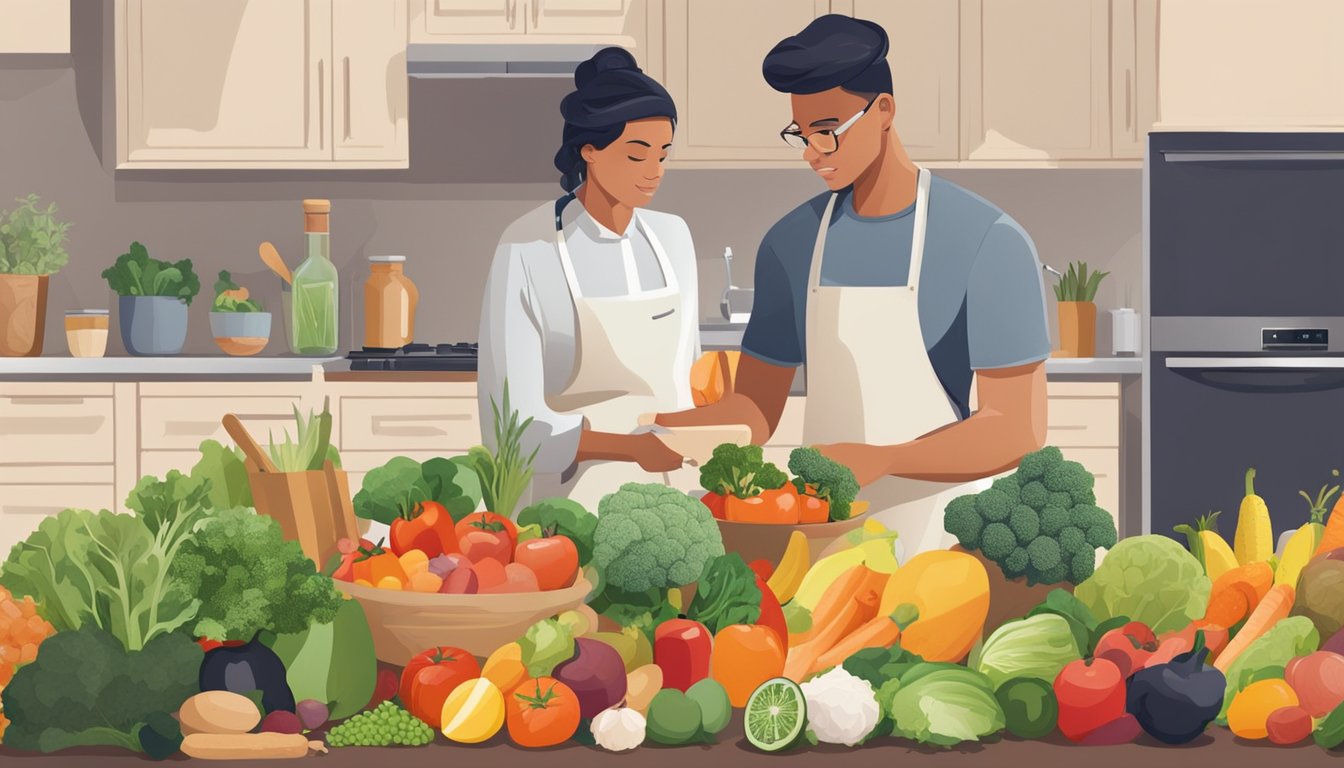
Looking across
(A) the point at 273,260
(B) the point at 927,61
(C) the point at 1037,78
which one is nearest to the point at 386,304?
(A) the point at 273,260

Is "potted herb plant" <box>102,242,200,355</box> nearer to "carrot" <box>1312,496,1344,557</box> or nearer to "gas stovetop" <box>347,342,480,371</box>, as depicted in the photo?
"gas stovetop" <box>347,342,480,371</box>

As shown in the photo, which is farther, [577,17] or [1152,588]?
[577,17]

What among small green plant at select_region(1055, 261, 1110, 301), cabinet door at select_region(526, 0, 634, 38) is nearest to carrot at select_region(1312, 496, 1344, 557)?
small green plant at select_region(1055, 261, 1110, 301)

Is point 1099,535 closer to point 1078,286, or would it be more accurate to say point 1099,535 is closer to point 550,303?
point 550,303

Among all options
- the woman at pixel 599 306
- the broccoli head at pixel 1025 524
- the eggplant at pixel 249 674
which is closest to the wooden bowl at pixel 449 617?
the eggplant at pixel 249 674

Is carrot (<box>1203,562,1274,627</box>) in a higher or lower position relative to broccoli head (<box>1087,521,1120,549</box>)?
lower

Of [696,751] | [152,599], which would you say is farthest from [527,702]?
[152,599]

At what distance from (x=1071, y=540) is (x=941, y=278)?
0.75 meters

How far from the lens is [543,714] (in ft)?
4.42

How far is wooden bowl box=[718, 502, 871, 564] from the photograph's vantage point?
1747 mm

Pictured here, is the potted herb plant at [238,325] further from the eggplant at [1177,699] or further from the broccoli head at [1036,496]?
the eggplant at [1177,699]

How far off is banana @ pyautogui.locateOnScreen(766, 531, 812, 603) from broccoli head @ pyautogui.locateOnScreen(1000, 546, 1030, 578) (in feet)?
0.79

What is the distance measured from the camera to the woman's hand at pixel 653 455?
225cm

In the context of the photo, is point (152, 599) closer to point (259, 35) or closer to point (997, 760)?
point (997, 760)
